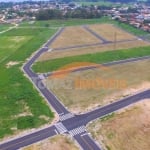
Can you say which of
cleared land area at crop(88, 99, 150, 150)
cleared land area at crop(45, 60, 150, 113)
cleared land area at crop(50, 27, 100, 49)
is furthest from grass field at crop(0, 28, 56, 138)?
cleared land area at crop(88, 99, 150, 150)

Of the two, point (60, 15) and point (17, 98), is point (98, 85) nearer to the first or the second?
point (17, 98)

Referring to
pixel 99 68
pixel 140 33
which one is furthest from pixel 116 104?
pixel 140 33

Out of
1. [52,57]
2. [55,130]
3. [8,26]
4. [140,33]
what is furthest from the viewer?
[8,26]

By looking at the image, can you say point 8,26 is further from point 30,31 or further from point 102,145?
point 102,145

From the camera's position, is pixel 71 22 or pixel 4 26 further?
pixel 71 22

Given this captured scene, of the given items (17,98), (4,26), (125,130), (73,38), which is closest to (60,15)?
(4,26)

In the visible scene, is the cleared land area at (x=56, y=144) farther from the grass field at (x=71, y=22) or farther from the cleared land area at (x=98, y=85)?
the grass field at (x=71, y=22)
